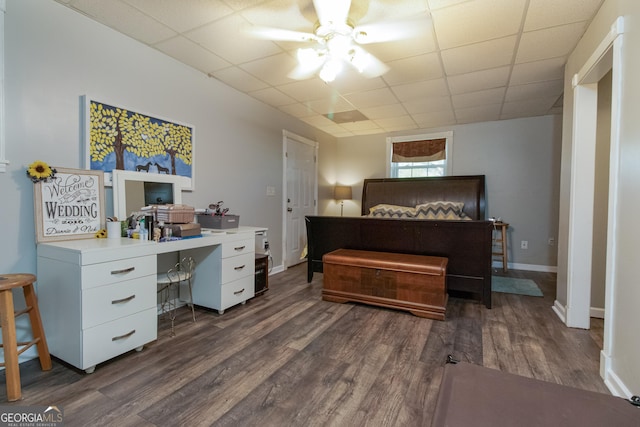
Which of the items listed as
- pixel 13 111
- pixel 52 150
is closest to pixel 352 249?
pixel 52 150

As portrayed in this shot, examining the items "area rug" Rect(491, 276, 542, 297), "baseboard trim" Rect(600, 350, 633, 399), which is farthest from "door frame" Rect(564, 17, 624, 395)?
"area rug" Rect(491, 276, 542, 297)

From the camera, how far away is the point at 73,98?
6.72 feet

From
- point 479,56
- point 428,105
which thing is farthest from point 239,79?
point 428,105

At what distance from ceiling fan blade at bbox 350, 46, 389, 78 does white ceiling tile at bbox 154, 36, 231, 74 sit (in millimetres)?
1272

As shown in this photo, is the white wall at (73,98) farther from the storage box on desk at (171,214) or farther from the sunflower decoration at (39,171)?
the storage box on desk at (171,214)

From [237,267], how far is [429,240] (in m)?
1.93

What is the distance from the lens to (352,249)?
338 cm

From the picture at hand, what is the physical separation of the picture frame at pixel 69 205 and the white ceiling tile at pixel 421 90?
3.06 m

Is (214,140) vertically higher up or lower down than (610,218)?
higher up

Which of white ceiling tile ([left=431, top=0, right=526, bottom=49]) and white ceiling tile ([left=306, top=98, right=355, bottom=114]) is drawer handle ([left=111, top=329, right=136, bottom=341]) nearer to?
white ceiling tile ([left=431, top=0, right=526, bottom=49])

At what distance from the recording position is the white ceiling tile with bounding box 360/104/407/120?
4043mm

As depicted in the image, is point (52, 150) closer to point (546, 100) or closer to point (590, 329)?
point (590, 329)

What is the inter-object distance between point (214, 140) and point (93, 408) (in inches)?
96.3

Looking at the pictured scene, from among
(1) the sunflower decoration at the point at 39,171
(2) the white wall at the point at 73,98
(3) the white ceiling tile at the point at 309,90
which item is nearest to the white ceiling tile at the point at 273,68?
(3) the white ceiling tile at the point at 309,90
